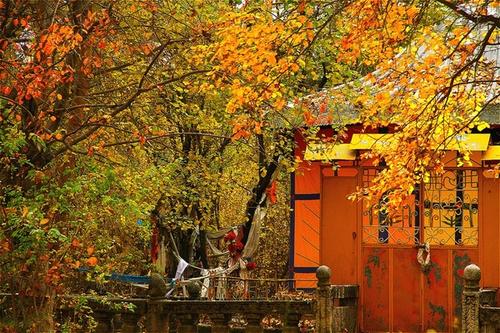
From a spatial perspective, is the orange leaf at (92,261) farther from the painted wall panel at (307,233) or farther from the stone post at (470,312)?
the painted wall panel at (307,233)

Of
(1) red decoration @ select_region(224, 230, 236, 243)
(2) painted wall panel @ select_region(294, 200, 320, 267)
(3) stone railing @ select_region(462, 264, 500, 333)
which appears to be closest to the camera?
(3) stone railing @ select_region(462, 264, 500, 333)

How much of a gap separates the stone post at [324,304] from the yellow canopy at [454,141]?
2.64 metres

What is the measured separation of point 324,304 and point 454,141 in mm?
3901

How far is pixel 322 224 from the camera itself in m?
19.6

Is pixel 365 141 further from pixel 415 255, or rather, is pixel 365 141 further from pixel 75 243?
pixel 75 243

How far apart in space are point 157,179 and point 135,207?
119 inches

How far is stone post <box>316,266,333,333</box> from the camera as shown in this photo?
50.8 ft

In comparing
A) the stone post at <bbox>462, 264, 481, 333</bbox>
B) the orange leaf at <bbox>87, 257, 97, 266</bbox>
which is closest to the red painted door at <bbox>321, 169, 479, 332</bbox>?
the stone post at <bbox>462, 264, 481, 333</bbox>

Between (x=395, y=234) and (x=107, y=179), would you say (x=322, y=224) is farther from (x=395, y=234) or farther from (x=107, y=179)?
(x=107, y=179)

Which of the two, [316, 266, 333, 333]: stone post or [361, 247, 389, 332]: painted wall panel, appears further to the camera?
[361, 247, 389, 332]: painted wall panel

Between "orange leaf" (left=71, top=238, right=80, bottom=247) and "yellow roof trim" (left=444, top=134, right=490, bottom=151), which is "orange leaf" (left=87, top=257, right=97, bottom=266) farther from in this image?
"yellow roof trim" (left=444, top=134, right=490, bottom=151)

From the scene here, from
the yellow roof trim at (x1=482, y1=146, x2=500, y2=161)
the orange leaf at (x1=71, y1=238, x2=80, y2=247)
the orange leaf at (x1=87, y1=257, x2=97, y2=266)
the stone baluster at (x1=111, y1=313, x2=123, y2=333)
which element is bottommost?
the stone baluster at (x1=111, y1=313, x2=123, y2=333)

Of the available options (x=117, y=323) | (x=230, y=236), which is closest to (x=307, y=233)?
(x=230, y=236)

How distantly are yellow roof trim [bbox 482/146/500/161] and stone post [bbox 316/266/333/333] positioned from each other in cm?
410
